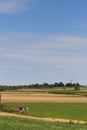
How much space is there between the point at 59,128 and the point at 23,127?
2009 mm

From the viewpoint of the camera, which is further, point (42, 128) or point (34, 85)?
point (34, 85)

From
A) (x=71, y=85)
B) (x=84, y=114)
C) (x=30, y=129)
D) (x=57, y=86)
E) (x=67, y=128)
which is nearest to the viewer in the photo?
(x=30, y=129)

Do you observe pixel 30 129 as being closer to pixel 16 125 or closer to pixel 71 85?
pixel 16 125

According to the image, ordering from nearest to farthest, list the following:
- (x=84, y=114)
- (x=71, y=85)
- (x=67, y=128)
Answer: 1. (x=67, y=128)
2. (x=84, y=114)
3. (x=71, y=85)

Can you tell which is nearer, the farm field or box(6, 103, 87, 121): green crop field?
the farm field

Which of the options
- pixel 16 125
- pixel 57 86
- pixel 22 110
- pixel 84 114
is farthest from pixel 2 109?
pixel 57 86

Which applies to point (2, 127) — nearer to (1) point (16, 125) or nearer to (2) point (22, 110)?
(1) point (16, 125)

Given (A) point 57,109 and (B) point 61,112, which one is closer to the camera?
(B) point 61,112

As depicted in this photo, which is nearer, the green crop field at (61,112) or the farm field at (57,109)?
the farm field at (57,109)

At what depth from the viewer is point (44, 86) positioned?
146 m

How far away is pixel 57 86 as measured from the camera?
143125 millimetres

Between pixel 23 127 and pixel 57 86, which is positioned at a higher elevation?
pixel 57 86

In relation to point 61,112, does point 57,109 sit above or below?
above

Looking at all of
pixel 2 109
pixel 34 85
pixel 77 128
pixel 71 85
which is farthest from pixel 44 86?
pixel 77 128
